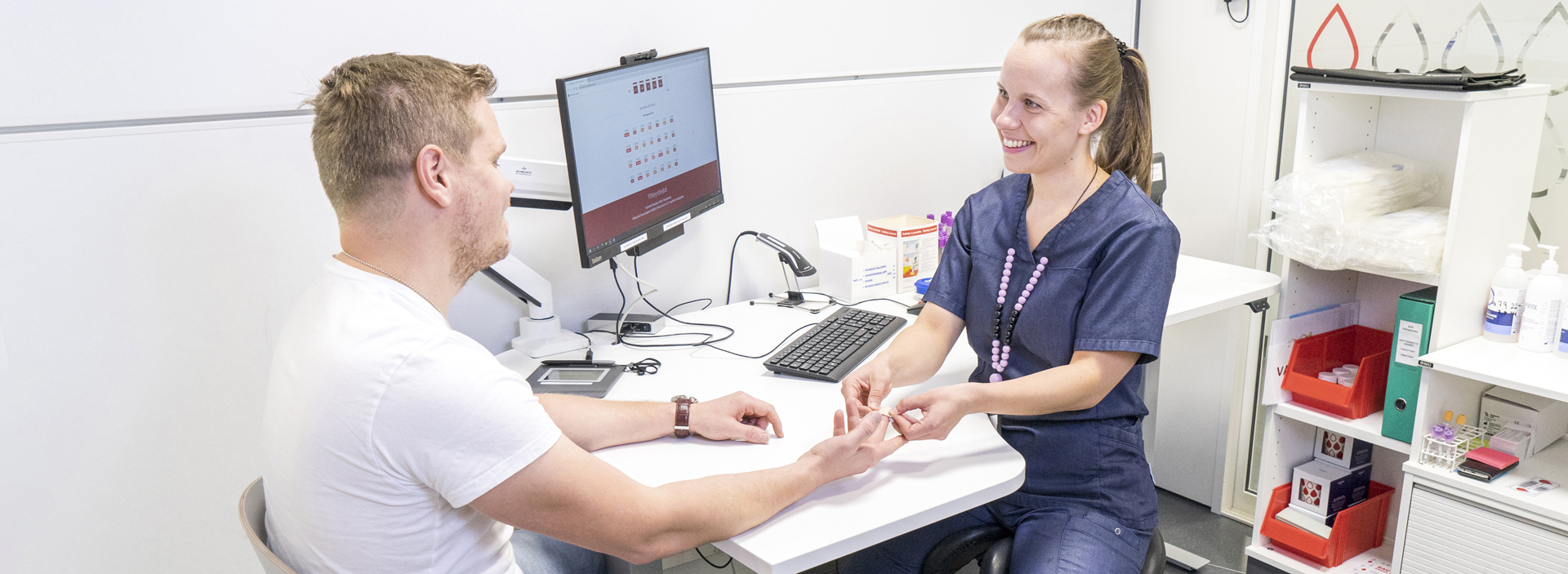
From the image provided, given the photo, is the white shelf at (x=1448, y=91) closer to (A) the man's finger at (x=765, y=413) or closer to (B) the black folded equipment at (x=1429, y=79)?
(B) the black folded equipment at (x=1429, y=79)

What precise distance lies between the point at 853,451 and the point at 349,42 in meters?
1.16

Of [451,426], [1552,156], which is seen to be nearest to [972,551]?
[451,426]

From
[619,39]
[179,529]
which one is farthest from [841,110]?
[179,529]

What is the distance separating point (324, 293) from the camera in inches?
40.4

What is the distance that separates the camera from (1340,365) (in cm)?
231

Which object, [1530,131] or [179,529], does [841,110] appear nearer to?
[1530,131]

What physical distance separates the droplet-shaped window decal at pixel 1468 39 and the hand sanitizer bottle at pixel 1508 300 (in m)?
0.44

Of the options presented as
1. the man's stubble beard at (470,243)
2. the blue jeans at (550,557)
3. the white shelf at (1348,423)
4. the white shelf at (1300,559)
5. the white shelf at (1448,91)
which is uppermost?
the white shelf at (1448,91)

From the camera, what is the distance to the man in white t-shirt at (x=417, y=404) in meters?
0.96

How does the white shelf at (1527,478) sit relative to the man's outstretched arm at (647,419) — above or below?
below

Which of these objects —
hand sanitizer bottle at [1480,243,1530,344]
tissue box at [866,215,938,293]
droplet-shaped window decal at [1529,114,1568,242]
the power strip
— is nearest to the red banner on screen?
the power strip

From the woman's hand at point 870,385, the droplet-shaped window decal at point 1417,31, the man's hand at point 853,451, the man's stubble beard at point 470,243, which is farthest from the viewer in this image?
the droplet-shaped window decal at point 1417,31

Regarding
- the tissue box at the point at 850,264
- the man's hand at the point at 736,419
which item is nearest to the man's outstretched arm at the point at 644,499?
the man's hand at the point at 736,419

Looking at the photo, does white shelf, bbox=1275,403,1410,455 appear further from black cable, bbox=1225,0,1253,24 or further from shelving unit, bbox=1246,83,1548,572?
black cable, bbox=1225,0,1253,24
